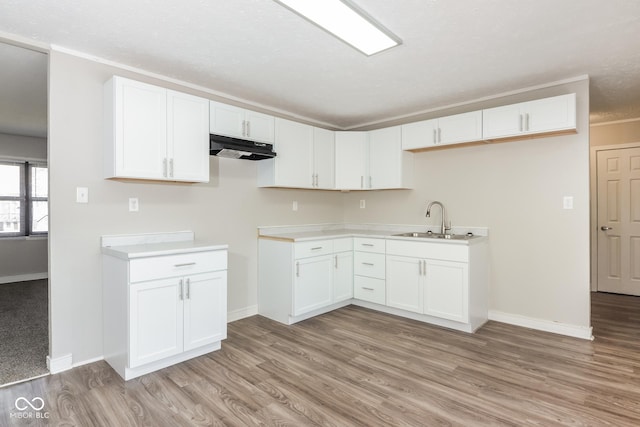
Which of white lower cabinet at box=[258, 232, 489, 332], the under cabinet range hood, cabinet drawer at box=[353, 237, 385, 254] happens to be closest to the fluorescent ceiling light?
the under cabinet range hood

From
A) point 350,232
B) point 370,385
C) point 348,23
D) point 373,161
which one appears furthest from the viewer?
point 350,232

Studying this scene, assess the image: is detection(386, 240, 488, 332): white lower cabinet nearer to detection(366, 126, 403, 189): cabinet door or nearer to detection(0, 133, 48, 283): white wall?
→ detection(366, 126, 403, 189): cabinet door

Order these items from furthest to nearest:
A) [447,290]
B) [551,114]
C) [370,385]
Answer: [447,290] < [551,114] < [370,385]

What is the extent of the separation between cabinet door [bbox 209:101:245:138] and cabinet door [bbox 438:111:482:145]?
2.04 m

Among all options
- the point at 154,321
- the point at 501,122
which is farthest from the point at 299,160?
the point at 154,321

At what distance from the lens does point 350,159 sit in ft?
14.5

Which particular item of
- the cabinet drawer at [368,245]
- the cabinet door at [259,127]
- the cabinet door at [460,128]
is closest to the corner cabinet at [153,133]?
the cabinet door at [259,127]

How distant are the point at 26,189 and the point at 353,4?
6.42 m

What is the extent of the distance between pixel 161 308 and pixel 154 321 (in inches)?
3.8

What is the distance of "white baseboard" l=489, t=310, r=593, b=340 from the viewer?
10.5 ft

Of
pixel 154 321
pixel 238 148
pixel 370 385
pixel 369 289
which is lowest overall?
pixel 370 385

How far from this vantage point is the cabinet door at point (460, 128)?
3.50 metres

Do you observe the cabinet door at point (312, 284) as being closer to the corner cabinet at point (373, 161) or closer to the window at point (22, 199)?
the corner cabinet at point (373, 161)

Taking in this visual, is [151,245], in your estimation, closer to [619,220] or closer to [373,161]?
[373,161]
